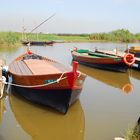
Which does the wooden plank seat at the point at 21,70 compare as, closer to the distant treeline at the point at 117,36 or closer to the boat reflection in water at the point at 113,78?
the boat reflection in water at the point at 113,78

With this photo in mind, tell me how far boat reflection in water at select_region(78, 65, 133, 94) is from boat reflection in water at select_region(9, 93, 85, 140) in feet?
14.1

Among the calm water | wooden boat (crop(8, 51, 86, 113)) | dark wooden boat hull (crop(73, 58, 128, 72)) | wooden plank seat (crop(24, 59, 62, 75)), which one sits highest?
wooden plank seat (crop(24, 59, 62, 75))

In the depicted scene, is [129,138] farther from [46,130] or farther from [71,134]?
[46,130]

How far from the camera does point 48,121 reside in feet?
24.1

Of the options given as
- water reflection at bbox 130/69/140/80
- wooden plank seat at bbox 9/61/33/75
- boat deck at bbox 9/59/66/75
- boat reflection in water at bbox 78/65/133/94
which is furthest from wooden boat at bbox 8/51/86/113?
water reflection at bbox 130/69/140/80

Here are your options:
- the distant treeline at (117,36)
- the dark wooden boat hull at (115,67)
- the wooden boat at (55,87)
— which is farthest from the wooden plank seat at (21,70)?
the distant treeline at (117,36)

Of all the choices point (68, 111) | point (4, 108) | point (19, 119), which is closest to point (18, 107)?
point (4, 108)

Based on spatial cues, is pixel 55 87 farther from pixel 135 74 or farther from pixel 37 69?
pixel 135 74

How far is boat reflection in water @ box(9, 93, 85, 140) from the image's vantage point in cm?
661

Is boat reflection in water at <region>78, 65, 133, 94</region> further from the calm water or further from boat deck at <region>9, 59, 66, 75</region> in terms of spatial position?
boat deck at <region>9, 59, 66, 75</region>

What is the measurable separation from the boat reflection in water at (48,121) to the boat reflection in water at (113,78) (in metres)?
4.31

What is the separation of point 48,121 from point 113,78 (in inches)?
311

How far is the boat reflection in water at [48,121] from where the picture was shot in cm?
661

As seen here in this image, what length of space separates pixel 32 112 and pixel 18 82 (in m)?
1.49
